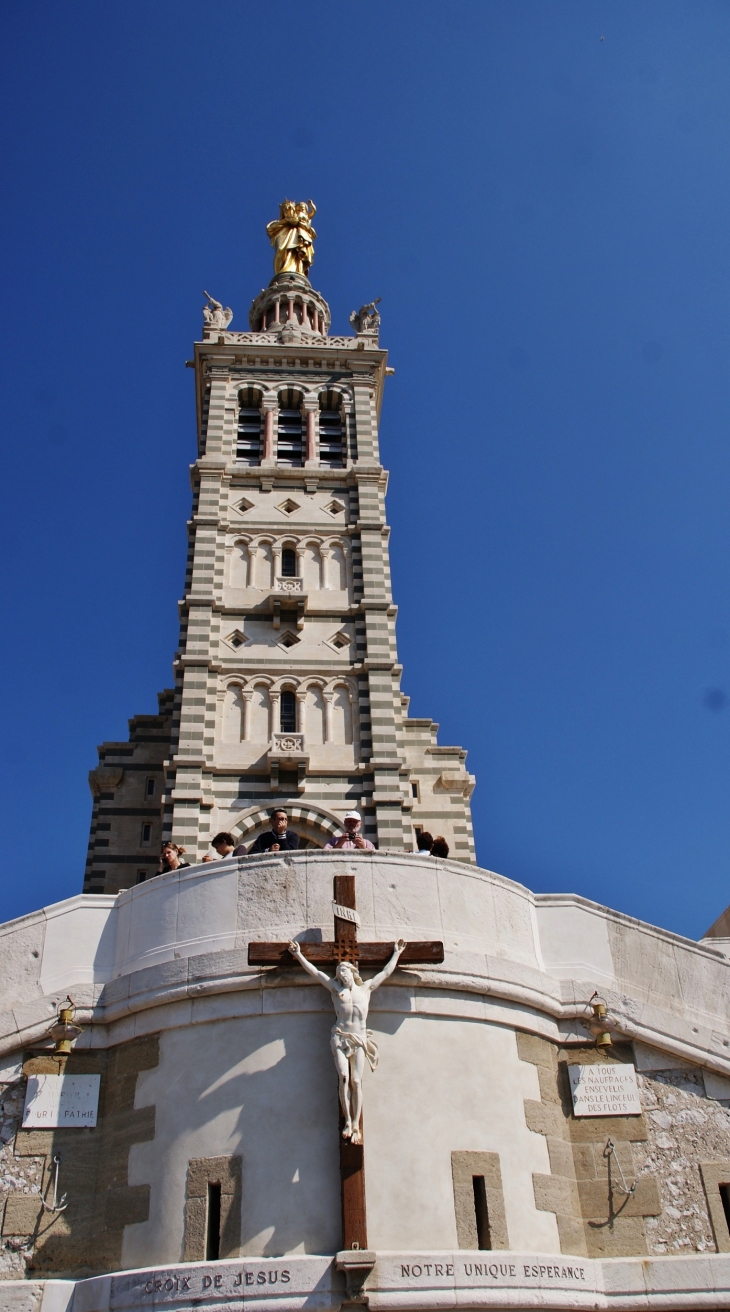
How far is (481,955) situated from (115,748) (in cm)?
1896

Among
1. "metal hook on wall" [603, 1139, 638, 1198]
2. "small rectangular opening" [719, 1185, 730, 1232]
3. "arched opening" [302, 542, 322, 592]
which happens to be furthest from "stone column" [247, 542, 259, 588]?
"small rectangular opening" [719, 1185, 730, 1232]

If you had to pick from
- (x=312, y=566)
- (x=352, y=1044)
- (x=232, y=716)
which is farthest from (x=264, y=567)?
(x=352, y=1044)

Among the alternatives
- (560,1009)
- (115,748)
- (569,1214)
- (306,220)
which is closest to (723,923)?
(560,1009)

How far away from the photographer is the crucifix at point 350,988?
982 cm

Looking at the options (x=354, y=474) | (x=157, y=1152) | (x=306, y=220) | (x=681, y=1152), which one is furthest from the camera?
(x=306, y=220)

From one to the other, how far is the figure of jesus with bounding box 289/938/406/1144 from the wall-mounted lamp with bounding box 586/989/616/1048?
7.83ft

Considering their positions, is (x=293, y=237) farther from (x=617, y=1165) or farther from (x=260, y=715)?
(x=617, y=1165)

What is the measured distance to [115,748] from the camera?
29000 mm

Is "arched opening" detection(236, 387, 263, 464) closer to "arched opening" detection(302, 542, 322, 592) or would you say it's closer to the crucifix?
"arched opening" detection(302, 542, 322, 592)

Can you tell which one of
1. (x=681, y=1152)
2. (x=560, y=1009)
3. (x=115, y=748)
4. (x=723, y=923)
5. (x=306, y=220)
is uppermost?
(x=306, y=220)

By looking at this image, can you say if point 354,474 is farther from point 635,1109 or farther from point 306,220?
point 635,1109

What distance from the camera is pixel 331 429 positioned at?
33656 millimetres

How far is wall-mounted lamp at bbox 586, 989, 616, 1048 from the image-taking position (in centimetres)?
1182

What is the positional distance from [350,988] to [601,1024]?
3.02 metres
